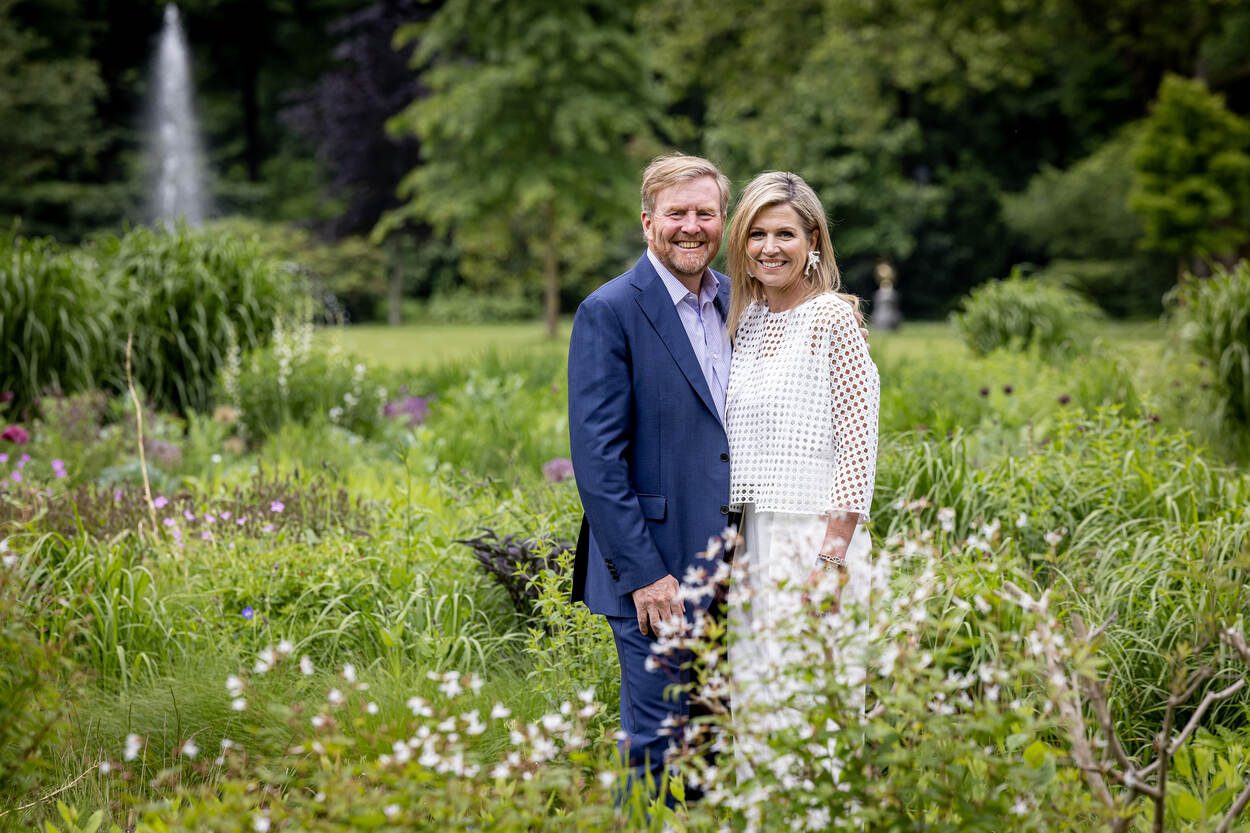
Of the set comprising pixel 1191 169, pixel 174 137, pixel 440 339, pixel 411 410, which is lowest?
pixel 440 339

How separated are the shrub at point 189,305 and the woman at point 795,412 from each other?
5451 mm

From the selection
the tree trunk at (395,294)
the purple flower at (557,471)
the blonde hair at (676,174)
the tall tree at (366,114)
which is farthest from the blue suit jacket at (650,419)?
the tree trunk at (395,294)

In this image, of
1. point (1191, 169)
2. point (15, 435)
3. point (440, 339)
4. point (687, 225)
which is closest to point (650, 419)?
point (687, 225)

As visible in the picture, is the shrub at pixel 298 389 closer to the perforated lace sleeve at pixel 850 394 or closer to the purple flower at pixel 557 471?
the purple flower at pixel 557 471

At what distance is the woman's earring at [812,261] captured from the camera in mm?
2723

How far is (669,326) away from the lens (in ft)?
8.75

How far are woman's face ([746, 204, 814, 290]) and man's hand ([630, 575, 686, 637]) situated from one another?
77 cm

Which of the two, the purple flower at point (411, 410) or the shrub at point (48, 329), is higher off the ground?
the shrub at point (48, 329)

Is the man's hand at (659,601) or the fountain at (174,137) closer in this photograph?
the man's hand at (659,601)

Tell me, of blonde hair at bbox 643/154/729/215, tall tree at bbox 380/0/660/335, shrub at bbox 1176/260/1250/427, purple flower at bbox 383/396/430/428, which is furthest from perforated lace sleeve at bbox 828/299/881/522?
tall tree at bbox 380/0/660/335

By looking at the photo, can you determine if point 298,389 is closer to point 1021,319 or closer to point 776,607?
point 776,607

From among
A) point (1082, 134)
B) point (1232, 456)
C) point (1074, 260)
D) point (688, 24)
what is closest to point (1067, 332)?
point (1232, 456)

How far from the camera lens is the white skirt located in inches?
79.3

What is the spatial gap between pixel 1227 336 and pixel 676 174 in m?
5.35
